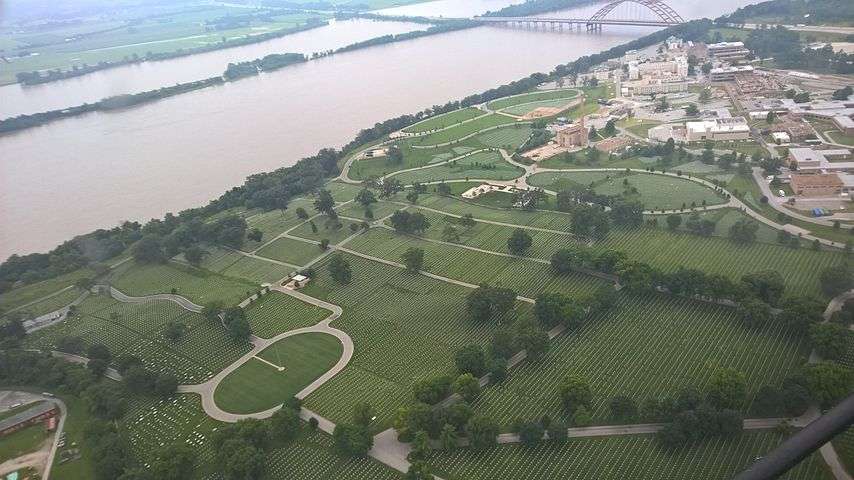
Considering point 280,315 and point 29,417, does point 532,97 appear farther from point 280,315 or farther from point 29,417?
point 29,417

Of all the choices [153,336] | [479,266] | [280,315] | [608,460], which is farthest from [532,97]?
[608,460]

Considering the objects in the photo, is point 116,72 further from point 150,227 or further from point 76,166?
point 150,227

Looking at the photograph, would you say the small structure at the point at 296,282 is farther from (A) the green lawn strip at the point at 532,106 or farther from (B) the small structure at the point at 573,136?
(A) the green lawn strip at the point at 532,106

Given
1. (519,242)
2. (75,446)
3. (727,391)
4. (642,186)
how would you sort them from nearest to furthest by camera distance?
1. (727,391)
2. (75,446)
3. (519,242)
4. (642,186)

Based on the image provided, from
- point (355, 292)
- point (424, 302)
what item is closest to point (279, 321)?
point (355, 292)

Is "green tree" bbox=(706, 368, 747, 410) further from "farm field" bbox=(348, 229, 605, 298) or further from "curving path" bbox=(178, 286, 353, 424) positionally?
"curving path" bbox=(178, 286, 353, 424)

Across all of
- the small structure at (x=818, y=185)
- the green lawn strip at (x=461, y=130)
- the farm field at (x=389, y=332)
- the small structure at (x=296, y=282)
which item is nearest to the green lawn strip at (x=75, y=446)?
the farm field at (x=389, y=332)
